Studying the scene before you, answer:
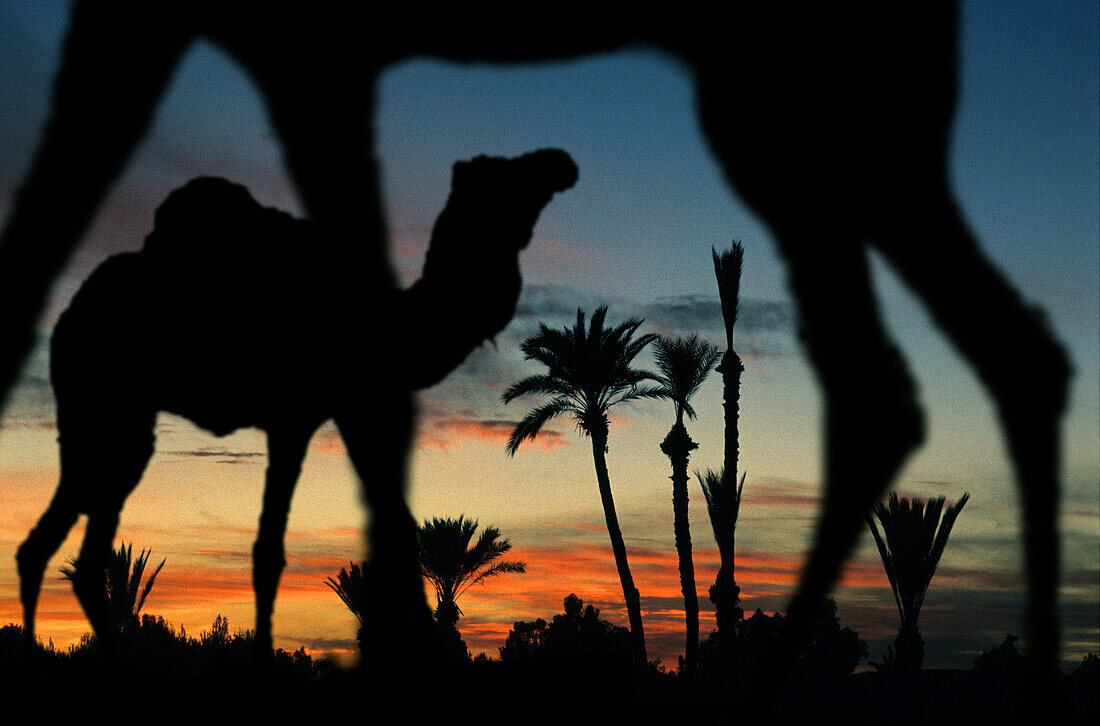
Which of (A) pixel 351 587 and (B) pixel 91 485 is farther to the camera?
(A) pixel 351 587

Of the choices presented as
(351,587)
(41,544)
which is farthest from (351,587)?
(41,544)

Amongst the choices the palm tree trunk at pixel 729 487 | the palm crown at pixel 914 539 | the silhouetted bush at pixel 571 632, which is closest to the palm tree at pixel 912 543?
the palm crown at pixel 914 539

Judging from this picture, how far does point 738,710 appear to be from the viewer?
2.24 m

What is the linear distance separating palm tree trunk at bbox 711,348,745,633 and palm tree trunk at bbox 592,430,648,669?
8.29ft

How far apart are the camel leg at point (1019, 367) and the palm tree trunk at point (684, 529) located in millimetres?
28677

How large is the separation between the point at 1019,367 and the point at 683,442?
29234mm

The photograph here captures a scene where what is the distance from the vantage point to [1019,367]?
204 cm

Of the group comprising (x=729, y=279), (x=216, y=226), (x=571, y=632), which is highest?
(x=729, y=279)

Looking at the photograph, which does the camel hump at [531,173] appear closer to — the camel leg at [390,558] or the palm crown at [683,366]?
the camel leg at [390,558]

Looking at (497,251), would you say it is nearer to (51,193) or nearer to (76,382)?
(51,193)

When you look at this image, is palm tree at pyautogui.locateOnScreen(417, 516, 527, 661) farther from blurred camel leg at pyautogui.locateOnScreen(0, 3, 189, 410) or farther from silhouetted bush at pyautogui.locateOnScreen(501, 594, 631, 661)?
blurred camel leg at pyautogui.locateOnScreen(0, 3, 189, 410)

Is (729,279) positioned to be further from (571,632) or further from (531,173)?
(531,173)

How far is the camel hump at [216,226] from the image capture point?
→ 299 cm

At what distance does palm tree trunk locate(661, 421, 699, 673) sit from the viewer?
99.0ft
